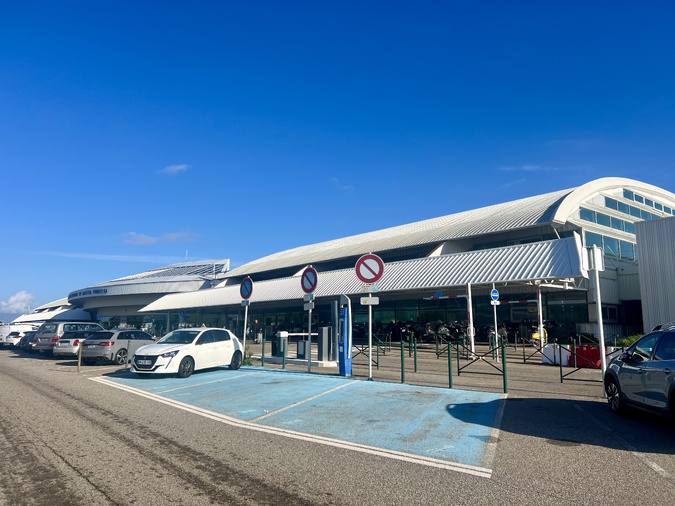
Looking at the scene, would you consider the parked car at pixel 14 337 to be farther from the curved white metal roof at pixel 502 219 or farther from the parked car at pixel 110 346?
the curved white metal roof at pixel 502 219

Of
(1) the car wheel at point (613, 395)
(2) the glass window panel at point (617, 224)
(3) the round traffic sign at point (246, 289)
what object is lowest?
(1) the car wheel at point (613, 395)

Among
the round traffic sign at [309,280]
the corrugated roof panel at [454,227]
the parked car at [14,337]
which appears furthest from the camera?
the parked car at [14,337]

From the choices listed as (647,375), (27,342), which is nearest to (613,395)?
(647,375)

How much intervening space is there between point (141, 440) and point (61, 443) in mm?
1073

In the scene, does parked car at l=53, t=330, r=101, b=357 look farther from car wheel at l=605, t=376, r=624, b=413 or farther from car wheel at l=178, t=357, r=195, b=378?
car wheel at l=605, t=376, r=624, b=413

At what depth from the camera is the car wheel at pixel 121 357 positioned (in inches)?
807

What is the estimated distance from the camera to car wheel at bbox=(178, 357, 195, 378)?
15173 mm

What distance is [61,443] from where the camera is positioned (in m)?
7.26

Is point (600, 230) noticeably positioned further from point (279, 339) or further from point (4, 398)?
point (4, 398)

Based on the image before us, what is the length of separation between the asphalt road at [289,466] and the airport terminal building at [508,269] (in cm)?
1371

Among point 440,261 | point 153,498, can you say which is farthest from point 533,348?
point 153,498

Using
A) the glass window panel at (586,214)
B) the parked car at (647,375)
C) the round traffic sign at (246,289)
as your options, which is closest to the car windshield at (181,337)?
the round traffic sign at (246,289)

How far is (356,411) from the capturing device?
9.62 meters

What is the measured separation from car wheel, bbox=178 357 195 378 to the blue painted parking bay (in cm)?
23
